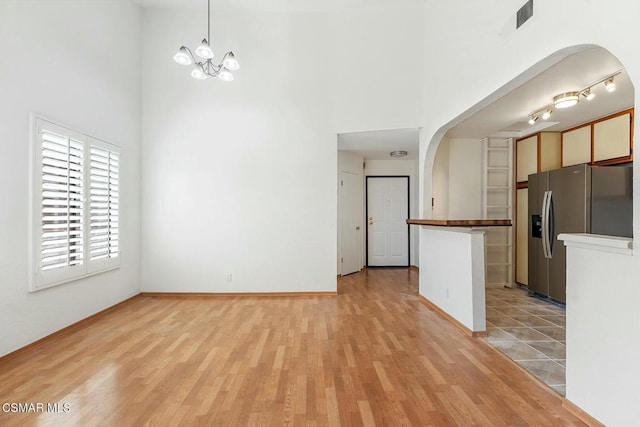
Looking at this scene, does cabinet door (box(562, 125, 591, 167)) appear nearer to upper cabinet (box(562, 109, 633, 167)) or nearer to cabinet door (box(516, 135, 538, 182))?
upper cabinet (box(562, 109, 633, 167))

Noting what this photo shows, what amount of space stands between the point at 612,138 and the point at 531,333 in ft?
9.22

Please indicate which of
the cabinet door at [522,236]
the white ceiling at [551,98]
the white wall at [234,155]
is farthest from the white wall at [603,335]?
the cabinet door at [522,236]

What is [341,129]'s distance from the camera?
4777 mm

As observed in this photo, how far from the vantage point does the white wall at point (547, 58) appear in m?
1.58

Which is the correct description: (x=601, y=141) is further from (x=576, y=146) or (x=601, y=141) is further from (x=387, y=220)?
(x=387, y=220)

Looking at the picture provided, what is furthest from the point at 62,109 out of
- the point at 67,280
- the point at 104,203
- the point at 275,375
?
the point at 275,375

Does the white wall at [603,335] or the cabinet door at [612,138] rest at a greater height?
the cabinet door at [612,138]

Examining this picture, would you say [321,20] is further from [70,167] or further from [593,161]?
[593,161]

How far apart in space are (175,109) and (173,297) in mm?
2935

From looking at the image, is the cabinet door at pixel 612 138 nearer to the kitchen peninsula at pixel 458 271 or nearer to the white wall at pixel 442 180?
the white wall at pixel 442 180

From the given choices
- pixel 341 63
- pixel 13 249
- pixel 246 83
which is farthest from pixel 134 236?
pixel 341 63

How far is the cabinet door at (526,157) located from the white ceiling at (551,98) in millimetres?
157

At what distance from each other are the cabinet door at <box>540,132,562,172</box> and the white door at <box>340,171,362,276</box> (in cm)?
321

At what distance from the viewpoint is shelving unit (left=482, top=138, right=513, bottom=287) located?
529 cm
